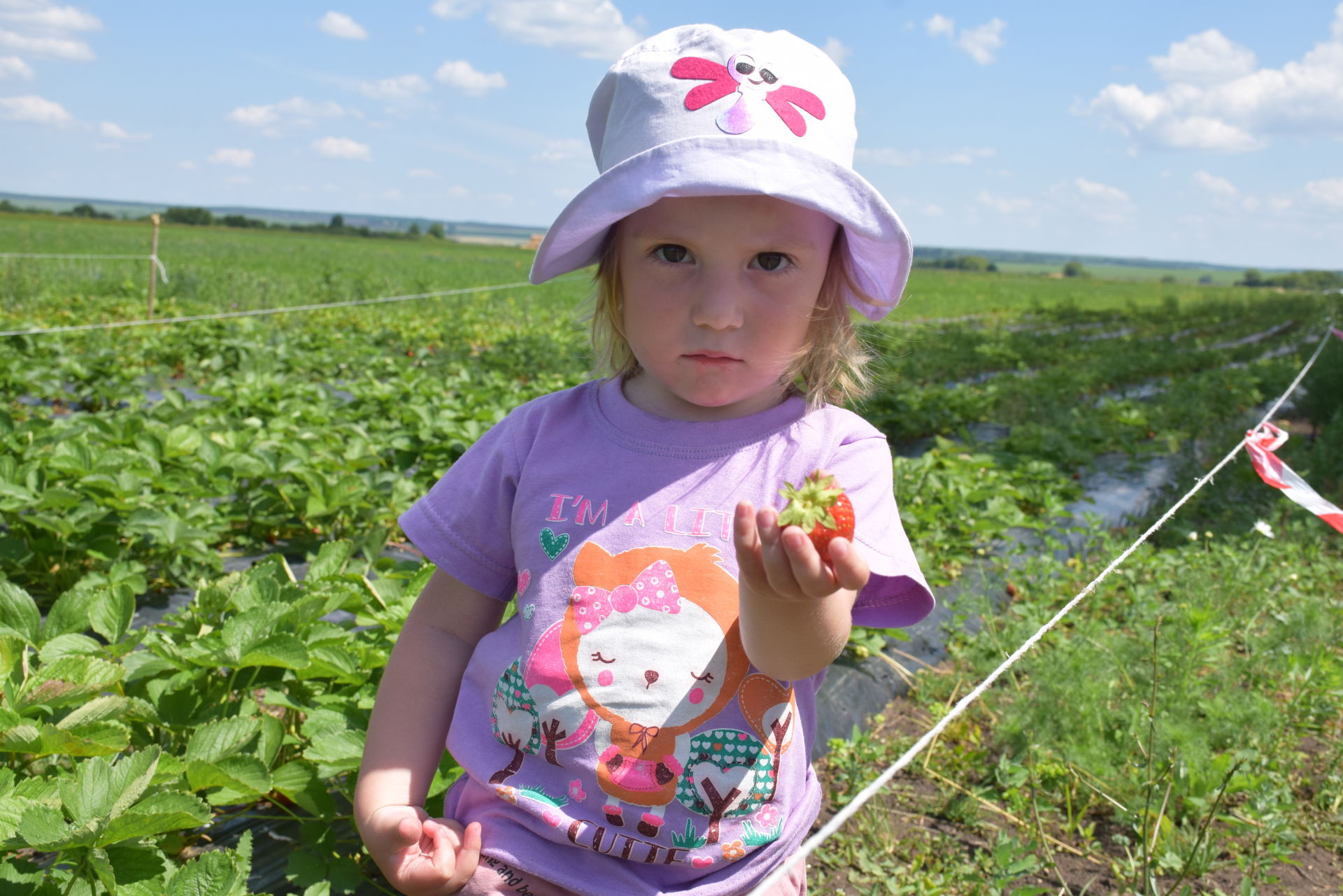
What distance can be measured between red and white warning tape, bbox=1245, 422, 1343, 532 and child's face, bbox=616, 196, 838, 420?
1911mm

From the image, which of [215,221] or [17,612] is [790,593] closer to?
[17,612]

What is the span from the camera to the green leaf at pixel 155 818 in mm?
1125

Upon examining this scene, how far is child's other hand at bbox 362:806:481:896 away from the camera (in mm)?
1129

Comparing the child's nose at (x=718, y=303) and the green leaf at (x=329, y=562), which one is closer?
the child's nose at (x=718, y=303)

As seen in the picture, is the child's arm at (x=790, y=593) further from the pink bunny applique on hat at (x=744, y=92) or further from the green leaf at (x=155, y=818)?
the green leaf at (x=155, y=818)

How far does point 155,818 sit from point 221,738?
36 cm

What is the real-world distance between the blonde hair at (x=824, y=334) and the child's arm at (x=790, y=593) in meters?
0.41

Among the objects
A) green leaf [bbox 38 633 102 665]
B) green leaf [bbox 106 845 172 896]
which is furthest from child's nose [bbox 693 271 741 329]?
green leaf [bbox 38 633 102 665]

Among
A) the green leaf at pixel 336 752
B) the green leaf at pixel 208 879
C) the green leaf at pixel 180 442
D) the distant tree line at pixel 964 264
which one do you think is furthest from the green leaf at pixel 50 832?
the distant tree line at pixel 964 264

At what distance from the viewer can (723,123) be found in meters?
1.18

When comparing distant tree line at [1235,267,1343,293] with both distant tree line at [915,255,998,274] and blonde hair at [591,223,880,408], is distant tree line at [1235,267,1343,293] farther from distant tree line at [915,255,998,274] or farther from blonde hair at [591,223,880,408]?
blonde hair at [591,223,880,408]

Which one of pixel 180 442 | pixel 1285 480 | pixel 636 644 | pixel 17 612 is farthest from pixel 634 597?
pixel 180 442

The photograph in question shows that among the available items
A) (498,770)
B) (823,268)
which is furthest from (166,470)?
(823,268)

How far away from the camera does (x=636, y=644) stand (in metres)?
1.19
